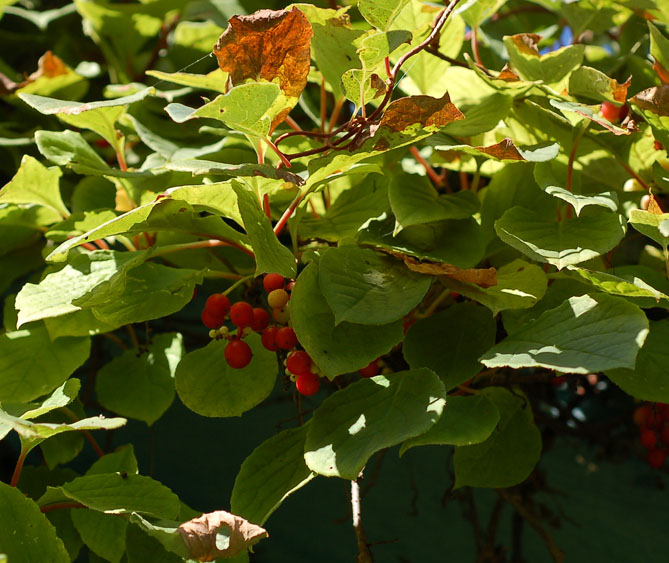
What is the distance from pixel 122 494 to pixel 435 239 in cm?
29

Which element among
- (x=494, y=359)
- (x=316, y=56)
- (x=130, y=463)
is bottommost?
(x=130, y=463)

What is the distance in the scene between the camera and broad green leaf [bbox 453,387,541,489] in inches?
22.2

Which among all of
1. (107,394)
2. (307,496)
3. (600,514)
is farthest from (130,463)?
(600,514)

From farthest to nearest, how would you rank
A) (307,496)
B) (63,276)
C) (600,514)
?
1. (307,496)
2. (600,514)
3. (63,276)

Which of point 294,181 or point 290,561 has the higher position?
point 294,181

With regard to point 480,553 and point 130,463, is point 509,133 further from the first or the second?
point 480,553

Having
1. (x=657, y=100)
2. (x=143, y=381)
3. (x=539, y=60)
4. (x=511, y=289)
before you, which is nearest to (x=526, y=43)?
(x=539, y=60)

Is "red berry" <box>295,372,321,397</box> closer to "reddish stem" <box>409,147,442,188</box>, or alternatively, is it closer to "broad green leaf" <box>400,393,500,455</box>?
"broad green leaf" <box>400,393,500,455</box>

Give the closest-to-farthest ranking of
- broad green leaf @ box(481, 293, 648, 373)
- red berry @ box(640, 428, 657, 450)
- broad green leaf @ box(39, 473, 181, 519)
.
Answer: broad green leaf @ box(481, 293, 648, 373)
broad green leaf @ box(39, 473, 181, 519)
red berry @ box(640, 428, 657, 450)

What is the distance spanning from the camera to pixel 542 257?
1.51ft

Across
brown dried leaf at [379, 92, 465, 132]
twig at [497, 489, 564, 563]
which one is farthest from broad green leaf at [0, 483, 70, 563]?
twig at [497, 489, 564, 563]

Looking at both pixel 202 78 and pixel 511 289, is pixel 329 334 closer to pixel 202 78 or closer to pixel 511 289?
pixel 511 289

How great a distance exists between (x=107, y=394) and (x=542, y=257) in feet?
1.31

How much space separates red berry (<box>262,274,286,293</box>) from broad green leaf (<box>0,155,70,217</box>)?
0.25 m
